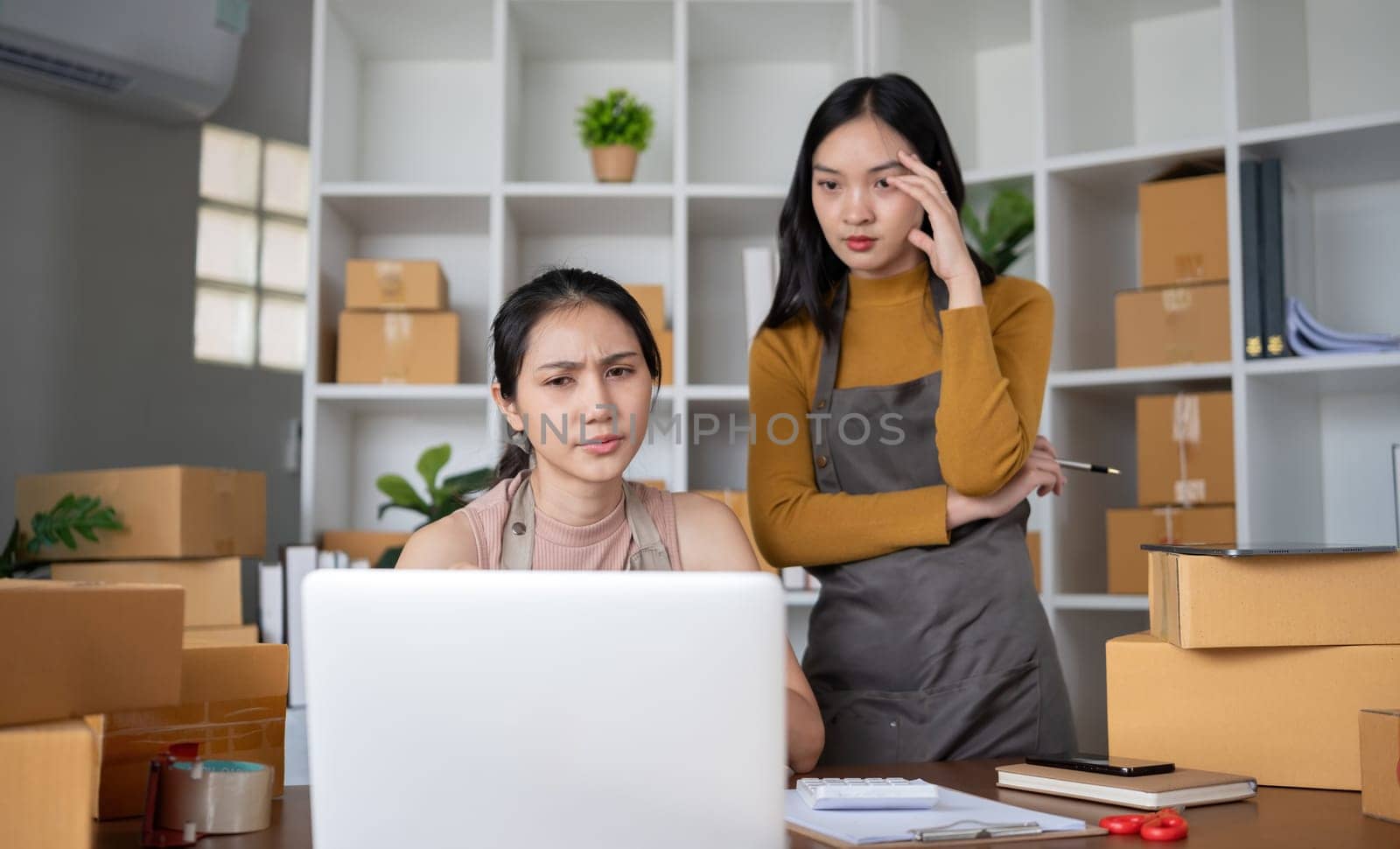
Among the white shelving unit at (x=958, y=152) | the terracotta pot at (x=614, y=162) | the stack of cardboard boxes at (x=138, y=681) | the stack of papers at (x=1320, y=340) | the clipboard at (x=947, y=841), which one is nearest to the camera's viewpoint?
the clipboard at (x=947, y=841)

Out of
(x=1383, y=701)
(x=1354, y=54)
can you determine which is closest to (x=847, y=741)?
(x=1383, y=701)

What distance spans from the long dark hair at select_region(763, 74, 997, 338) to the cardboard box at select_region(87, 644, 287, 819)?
839 millimetres

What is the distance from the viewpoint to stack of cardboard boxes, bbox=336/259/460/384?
9.48 feet

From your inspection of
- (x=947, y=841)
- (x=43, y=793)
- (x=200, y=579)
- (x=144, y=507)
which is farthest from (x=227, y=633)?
(x=947, y=841)

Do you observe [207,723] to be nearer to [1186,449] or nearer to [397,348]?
[397,348]

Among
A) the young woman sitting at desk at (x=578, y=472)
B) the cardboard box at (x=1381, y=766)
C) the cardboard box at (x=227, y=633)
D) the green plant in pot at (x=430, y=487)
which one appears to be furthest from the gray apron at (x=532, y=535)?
the green plant in pot at (x=430, y=487)

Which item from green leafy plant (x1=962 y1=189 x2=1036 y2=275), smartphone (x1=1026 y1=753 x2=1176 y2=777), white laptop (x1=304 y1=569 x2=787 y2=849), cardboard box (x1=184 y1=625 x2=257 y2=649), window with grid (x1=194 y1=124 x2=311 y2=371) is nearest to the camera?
white laptop (x1=304 y1=569 x2=787 y2=849)

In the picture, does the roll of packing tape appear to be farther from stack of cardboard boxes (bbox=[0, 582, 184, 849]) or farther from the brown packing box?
the brown packing box

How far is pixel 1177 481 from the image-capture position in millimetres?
2633

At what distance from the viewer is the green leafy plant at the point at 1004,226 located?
2840 mm

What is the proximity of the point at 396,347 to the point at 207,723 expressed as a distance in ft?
6.00

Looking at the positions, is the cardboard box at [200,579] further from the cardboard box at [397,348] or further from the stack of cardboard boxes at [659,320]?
the stack of cardboard boxes at [659,320]

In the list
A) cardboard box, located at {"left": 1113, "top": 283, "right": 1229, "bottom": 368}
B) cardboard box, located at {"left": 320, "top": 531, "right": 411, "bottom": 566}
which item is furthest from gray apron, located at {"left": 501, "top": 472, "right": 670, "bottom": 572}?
cardboard box, located at {"left": 1113, "top": 283, "right": 1229, "bottom": 368}

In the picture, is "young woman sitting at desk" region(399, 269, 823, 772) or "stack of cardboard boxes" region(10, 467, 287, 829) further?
"young woman sitting at desk" region(399, 269, 823, 772)
